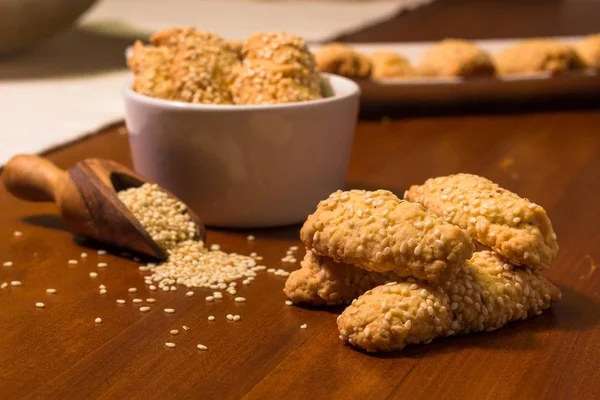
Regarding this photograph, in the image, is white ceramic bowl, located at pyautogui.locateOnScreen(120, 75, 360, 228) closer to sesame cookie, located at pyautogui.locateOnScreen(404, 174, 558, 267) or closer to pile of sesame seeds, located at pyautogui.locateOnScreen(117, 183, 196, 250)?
pile of sesame seeds, located at pyautogui.locateOnScreen(117, 183, 196, 250)

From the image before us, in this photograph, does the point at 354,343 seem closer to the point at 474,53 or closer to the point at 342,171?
the point at 342,171

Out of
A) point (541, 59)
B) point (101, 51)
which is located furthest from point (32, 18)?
point (541, 59)

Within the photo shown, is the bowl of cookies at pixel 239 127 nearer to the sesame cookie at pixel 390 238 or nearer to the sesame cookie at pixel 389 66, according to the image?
the sesame cookie at pixel 390 238

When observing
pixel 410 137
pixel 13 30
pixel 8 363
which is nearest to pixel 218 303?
pixel 8 363

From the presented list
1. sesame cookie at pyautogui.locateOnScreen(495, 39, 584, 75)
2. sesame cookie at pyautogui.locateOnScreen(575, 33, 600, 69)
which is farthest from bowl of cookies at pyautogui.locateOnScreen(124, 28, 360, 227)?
sesame cookie at pyautogui.locateOnScreen(575, 33, 600, 69)

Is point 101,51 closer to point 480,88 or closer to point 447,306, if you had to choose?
point 480,88

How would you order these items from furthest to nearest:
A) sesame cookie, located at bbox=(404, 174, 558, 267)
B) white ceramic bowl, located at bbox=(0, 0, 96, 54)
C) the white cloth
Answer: white ceramic bowl, located at bbox=(0, 0, 96, 54)
the white cloth
sesame cookie, located at bbox=(404, 174, 558, 267)
